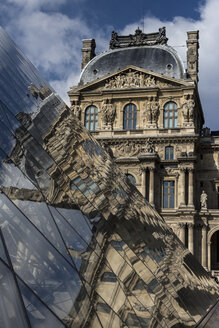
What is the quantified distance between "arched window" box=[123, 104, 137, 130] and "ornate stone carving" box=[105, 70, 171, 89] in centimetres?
165

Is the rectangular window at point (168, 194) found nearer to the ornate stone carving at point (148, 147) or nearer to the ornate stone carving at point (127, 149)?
the ornate stone carving at point (148, 147)

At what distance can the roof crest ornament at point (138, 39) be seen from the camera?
43406 mm

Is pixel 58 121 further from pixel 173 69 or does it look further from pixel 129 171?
pixel 173 69

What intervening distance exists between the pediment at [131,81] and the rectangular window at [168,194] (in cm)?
770

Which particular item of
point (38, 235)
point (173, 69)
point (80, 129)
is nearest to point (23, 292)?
point (38, 235)

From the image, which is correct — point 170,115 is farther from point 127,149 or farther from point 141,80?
point 127,149

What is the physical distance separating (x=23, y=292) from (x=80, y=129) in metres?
7.41

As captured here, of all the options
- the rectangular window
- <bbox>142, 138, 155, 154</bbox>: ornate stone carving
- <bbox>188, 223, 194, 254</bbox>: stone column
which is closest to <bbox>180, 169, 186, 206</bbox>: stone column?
the rectangular window

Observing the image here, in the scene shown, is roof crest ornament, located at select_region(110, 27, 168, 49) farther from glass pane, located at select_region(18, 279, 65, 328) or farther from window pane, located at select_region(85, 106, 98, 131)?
glass pane, located at select_region(18, 279, 65, 328)

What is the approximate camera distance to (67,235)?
22.0 feet

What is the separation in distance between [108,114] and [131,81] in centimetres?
319

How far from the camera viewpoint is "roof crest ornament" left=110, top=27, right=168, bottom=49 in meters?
43.4

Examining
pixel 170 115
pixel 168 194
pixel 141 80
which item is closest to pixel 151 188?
pixel 168 194

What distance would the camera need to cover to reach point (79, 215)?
26.2ft
